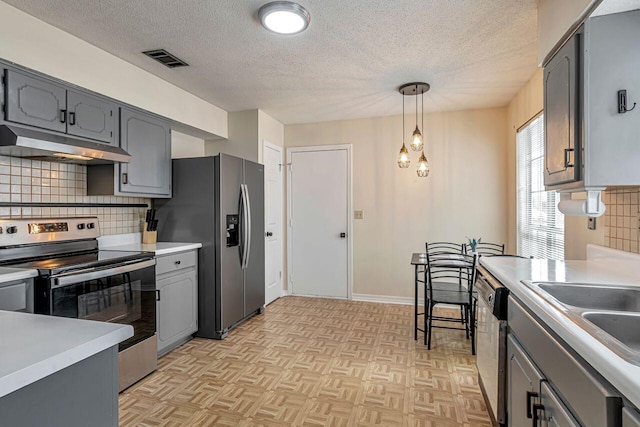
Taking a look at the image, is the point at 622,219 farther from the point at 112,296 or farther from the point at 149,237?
the point at 149,237

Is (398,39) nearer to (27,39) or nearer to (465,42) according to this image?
(465,42)

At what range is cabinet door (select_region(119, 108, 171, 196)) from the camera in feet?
9.39

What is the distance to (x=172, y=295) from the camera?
9.71 feet

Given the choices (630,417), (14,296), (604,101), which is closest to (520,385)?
(630,417)

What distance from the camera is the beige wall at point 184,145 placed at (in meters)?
3.88

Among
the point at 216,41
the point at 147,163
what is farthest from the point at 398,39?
the point at 147,163

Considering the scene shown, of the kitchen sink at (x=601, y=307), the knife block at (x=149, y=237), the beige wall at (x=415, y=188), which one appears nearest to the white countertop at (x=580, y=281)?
the kitchen sink at (x=601, y=307)

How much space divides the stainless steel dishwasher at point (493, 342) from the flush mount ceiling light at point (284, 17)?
1.94 m

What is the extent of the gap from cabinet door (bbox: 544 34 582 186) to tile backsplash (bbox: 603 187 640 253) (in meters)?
0.35

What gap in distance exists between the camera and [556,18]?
1813mm

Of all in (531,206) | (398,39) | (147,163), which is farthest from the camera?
(531,206)

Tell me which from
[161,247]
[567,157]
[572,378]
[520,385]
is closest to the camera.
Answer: [572,378]

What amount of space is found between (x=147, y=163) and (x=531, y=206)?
12.0 feet

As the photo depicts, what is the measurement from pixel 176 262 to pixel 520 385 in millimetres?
2618
